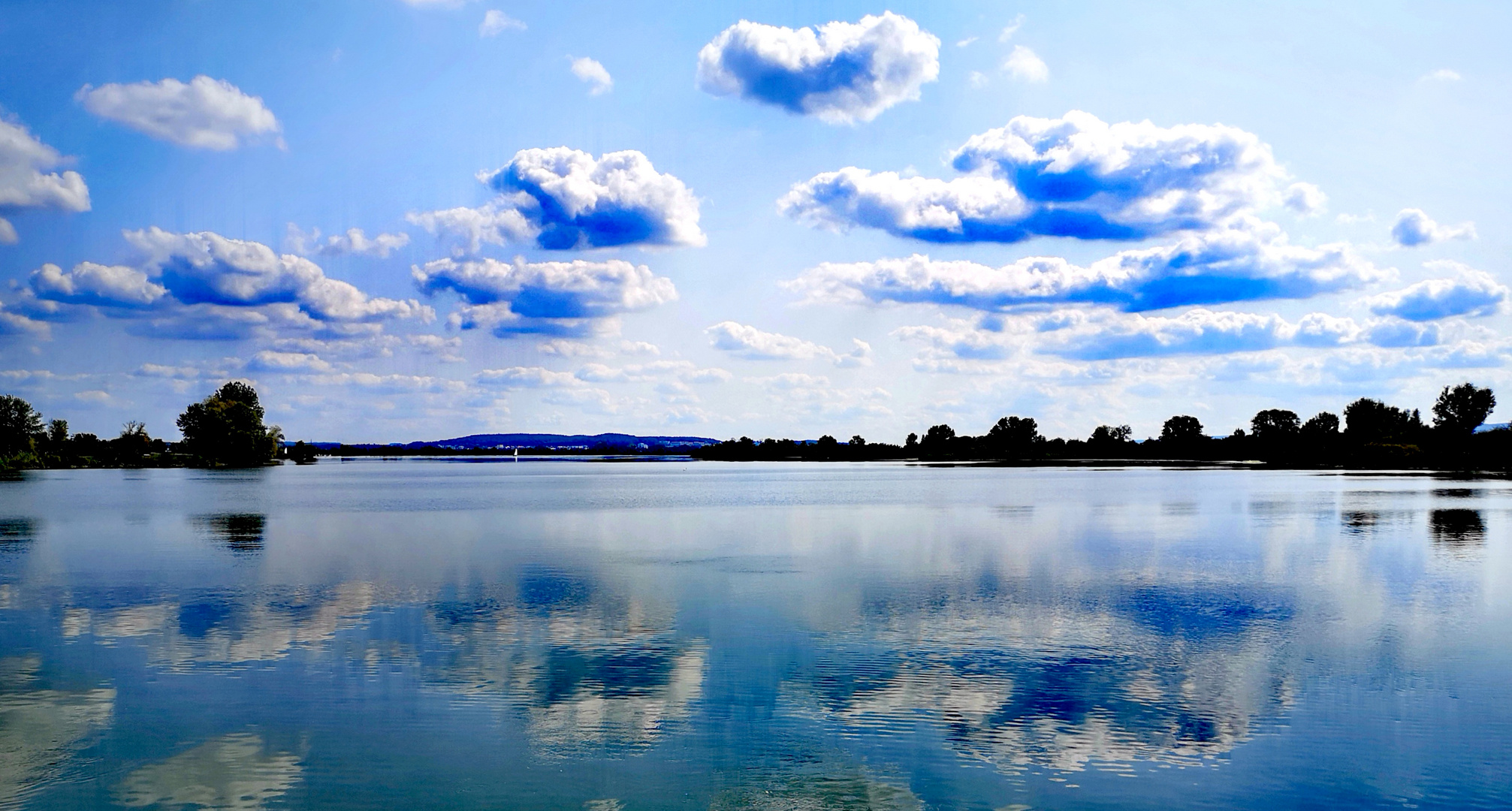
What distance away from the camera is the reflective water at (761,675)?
13273 millimetres

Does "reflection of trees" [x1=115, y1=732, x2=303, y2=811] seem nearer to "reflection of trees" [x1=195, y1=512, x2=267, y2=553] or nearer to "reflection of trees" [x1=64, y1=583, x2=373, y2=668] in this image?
"reflection of trees" [x1=64, y1=583, x2=373, y2=668]

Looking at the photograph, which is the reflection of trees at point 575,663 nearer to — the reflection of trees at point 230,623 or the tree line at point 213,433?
the reflection of trees at point 230,623

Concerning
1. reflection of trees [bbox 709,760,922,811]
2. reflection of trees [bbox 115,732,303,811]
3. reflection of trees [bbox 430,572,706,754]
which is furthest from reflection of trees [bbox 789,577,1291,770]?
reflection of trees [bbox 115,732,303,811]

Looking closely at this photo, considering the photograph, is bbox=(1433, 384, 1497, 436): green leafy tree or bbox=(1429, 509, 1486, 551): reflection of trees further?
bbox=(1433, 384, 1497, 436): green leafy tree

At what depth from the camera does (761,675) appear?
18.8 meters

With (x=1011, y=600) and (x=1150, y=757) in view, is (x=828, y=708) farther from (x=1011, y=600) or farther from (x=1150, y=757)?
(x=1011, y=600)

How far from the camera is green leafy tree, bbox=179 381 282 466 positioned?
168m

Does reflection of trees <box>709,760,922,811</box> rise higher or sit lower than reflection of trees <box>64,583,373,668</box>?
lower

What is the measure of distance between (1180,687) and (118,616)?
2391 centimetres

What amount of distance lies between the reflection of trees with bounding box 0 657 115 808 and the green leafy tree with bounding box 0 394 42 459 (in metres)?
174

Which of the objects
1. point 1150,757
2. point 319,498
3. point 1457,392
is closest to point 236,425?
point 319,498

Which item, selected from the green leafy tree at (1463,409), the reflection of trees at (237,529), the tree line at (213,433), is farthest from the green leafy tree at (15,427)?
the green leafy tree at (1463,409)

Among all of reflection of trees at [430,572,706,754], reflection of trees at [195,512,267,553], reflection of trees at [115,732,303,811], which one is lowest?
reflection of trees at [115,732,303,811]

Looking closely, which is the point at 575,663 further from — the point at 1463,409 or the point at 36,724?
the point at 1463,409
